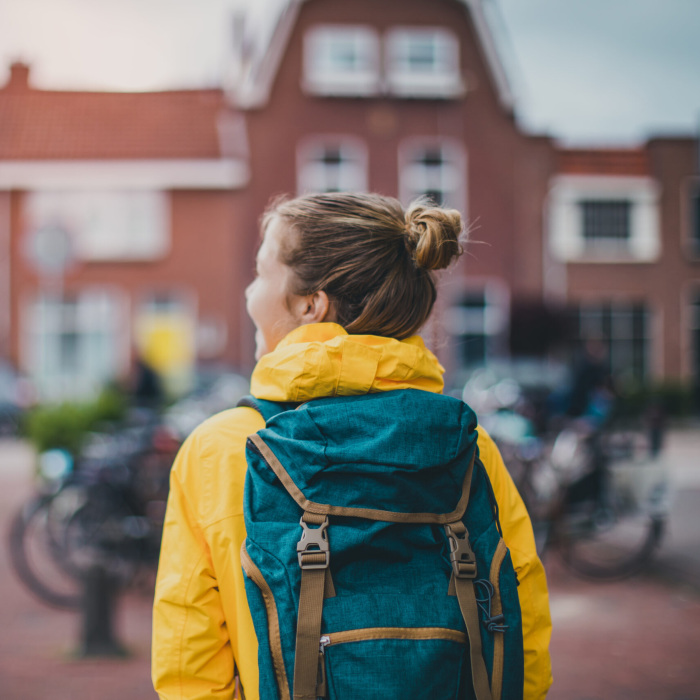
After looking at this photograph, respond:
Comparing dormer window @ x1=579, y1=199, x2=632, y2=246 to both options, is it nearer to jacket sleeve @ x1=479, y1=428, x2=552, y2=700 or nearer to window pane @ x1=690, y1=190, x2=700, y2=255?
window pane @ x1=690, y1=190, x2=700, y2=255

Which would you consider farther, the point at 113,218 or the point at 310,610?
the point at 113,218

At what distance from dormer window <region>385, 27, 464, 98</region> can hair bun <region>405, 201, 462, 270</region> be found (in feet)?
54.7

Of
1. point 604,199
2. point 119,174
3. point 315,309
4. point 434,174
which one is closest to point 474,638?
point 315,309

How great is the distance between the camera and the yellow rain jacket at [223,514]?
124cm

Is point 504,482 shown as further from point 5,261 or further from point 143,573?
point 5,261

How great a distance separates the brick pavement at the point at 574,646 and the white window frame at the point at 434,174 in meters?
13.4

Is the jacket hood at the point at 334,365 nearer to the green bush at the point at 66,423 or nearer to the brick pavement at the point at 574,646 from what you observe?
the brick pavement at the point at 574,646

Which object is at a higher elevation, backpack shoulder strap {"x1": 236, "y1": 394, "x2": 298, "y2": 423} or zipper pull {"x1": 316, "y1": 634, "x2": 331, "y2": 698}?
backpack shoulder strap {"x1": 236, "y1": 394, "x2": 298, "y2": 423}

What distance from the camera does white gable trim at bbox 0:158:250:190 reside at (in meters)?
18.8

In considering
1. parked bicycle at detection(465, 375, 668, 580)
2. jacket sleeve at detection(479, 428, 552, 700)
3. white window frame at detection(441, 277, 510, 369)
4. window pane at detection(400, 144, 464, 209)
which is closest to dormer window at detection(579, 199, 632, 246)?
white window frame at detection(441, 277, 510, 369)

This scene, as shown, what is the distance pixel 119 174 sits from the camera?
1894 cm

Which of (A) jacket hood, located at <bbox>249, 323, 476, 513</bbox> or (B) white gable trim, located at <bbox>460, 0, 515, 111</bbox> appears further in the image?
(B) white gable trim, located at <bbox>460, 0, 515, 111</bbox>

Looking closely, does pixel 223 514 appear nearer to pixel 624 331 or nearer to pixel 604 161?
pixel 624 331

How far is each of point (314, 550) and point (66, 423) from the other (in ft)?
22.8
